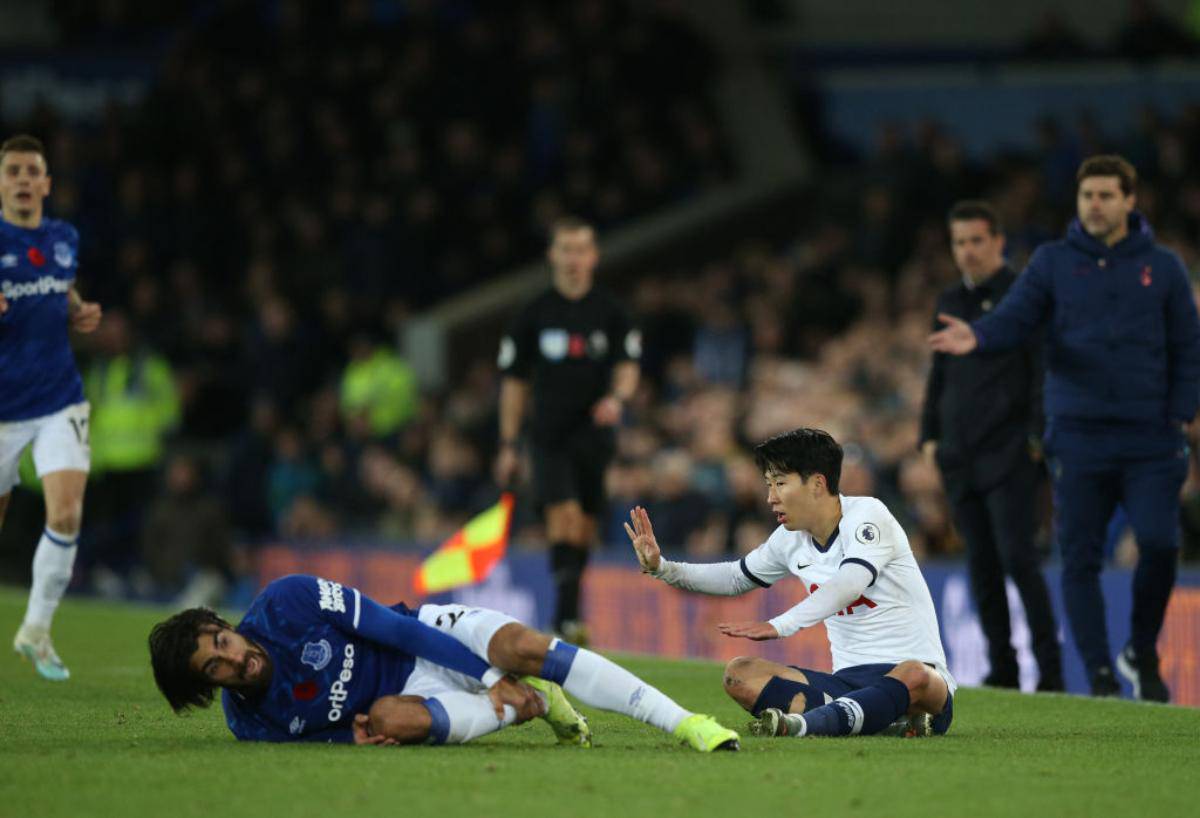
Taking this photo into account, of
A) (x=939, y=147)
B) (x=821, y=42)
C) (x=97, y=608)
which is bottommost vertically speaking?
(x=97, y=608)

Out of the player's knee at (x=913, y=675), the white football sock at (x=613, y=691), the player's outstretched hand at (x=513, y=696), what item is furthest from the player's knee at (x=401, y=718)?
the player's knee at (x=913, y=675)

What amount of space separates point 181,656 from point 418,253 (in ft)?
52.7

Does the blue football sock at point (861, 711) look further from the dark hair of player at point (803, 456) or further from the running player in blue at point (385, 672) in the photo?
the dark hair of player at point (803, 456)

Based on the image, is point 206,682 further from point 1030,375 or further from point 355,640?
point 1030,375

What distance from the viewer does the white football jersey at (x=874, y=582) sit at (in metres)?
7.58

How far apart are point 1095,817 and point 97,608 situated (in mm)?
12700

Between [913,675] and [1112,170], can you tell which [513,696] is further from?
[1112,170]

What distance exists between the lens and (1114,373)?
951 cm

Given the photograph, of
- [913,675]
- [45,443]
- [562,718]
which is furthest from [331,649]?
[45,443]

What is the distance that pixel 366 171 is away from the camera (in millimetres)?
23578

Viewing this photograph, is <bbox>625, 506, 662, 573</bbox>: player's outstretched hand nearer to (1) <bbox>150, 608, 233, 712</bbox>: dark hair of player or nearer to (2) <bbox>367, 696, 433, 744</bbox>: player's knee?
(2) <bbox>367, 696, 433, 744</bbox>: player's knee

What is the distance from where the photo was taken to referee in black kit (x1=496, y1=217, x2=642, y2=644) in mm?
12070

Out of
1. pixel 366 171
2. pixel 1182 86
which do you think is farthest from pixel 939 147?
pixel 366 171

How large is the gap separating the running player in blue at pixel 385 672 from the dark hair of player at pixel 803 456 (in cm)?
102
